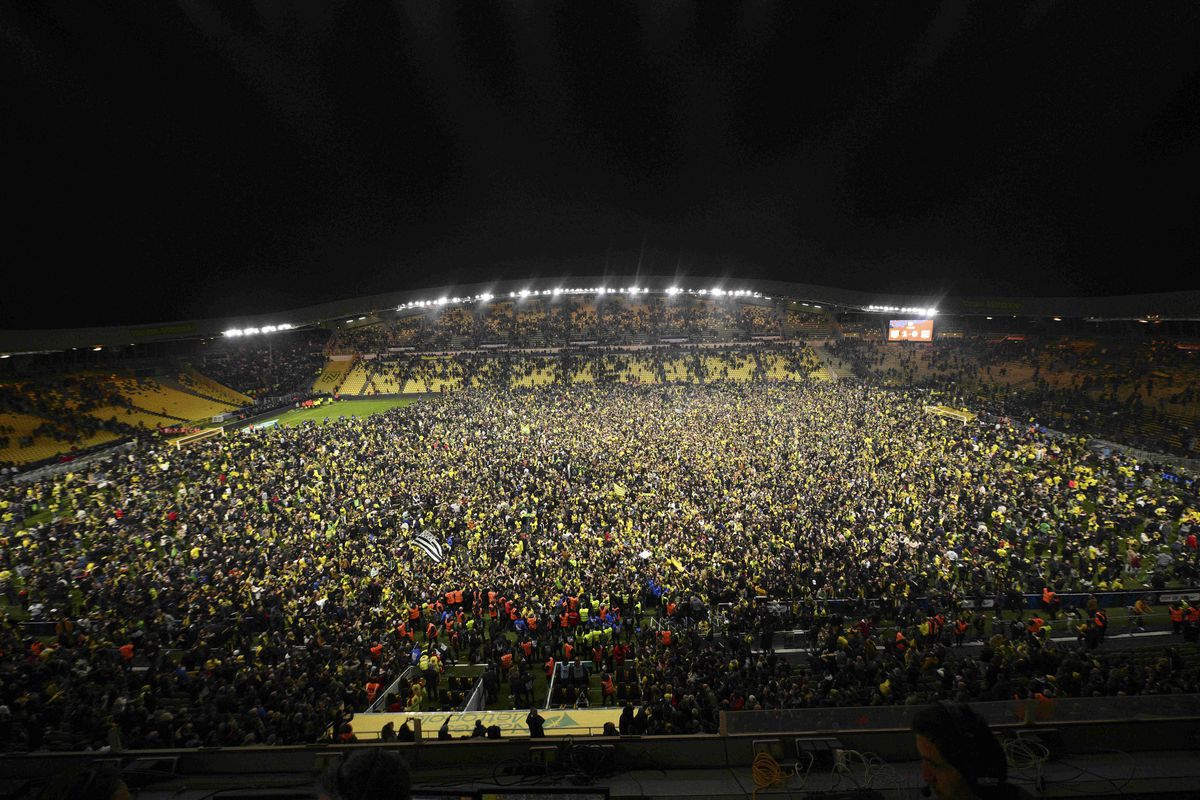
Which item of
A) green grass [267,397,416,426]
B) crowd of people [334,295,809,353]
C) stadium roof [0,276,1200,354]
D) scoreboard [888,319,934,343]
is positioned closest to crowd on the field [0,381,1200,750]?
green grass [267,397,416,426]

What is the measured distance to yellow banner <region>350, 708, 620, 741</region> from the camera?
758 centimetres

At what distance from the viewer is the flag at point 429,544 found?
Result: 48.9 ft

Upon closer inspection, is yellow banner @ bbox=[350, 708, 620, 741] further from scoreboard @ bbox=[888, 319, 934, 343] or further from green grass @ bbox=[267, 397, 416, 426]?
scoreboard @ bbox=[888, 319, 934, 343]

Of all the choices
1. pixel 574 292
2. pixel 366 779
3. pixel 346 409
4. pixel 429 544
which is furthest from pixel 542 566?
pixel 574 292

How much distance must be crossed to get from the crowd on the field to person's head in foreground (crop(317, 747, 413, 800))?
20.7 ft

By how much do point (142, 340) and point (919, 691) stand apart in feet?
132

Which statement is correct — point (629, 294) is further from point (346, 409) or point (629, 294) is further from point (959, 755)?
point (959, 755)

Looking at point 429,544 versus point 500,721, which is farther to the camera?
point 429,544

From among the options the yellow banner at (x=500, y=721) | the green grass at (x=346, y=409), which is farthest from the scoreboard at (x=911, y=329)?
the yellow banner at (x=500, y=721)

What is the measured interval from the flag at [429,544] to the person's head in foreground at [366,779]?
44.8 feet

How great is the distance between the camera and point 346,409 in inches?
1463

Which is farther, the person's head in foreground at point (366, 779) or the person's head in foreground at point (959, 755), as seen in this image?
the person's head in foreground at point (959, 755)

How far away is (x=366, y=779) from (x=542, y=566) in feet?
39.6

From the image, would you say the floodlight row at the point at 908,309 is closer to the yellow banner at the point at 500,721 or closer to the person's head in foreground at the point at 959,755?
the yellow banner at the point at 500,721
